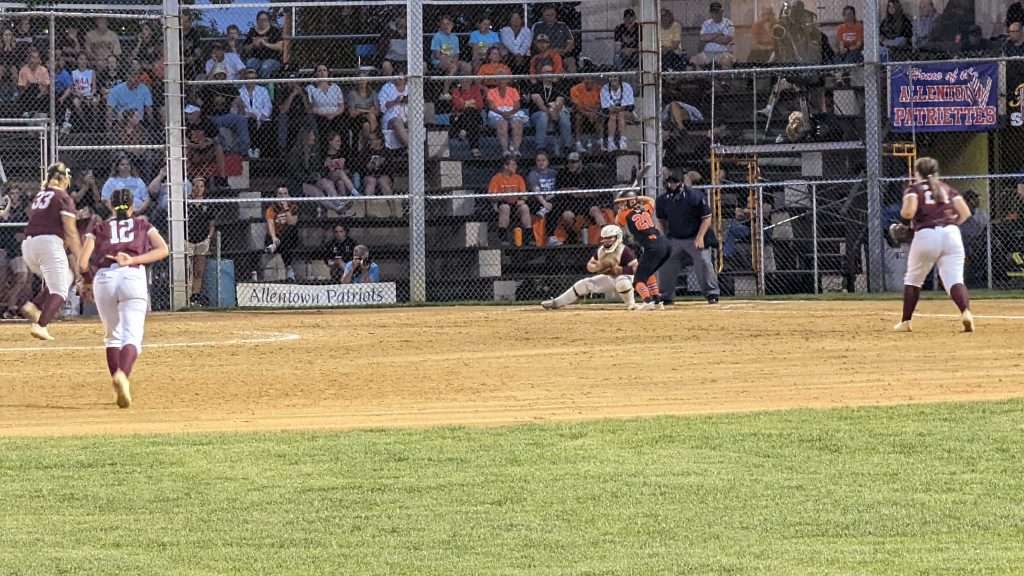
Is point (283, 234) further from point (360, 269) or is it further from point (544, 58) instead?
point (544, 58)

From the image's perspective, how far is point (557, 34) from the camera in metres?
29.0

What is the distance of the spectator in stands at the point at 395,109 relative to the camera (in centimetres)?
2789

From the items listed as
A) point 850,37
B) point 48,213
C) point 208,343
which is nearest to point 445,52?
point 850,37

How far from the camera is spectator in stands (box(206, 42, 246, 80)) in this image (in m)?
27.8

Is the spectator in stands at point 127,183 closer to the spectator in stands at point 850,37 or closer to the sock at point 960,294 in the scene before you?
the spectator in stands at point 850,37

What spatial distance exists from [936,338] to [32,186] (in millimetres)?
14109

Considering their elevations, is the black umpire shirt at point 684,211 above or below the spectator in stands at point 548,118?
below

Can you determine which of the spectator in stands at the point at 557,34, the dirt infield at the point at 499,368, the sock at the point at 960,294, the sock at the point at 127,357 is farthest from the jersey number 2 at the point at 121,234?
the spectator in stands at the point at 557,34

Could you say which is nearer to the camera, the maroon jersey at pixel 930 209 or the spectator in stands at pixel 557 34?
the maroon jersey at pixel 930 209

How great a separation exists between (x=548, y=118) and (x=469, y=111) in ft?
4.22

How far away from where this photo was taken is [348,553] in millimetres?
8430

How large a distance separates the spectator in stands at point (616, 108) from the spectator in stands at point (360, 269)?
430 centimetres

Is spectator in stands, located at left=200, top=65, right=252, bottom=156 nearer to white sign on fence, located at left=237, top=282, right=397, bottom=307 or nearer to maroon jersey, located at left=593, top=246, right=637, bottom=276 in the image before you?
white sign on fence, located at left=237, top=282, right=397, bottom=307

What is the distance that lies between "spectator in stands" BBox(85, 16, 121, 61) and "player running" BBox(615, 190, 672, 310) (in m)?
8.76
